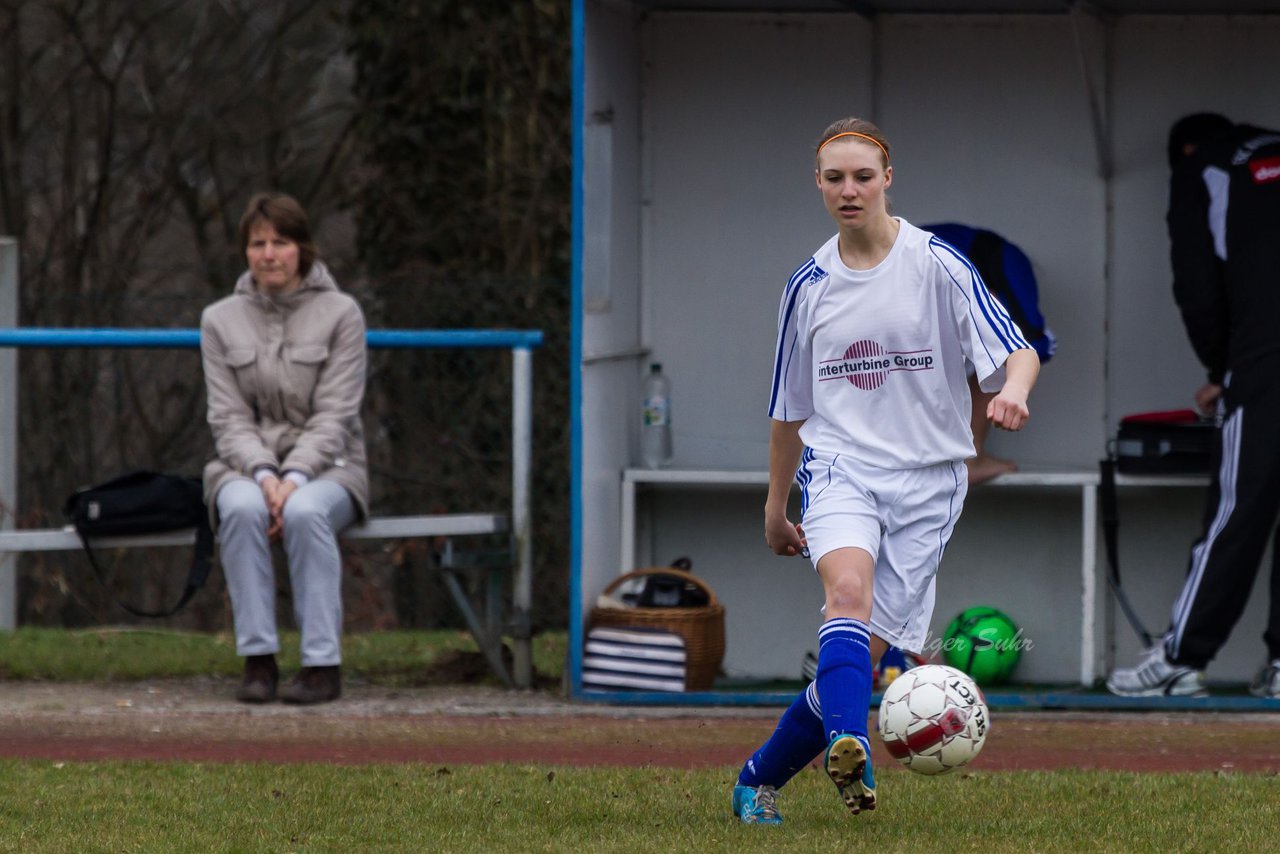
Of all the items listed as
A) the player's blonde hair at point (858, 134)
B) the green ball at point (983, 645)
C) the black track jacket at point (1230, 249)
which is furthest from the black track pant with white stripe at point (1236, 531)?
the player's blonde hair at point (858, 134)

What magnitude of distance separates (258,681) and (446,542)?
2.79ft

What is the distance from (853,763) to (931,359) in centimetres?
108

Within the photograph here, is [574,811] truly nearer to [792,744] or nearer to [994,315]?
[792,744]

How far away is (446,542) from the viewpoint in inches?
293

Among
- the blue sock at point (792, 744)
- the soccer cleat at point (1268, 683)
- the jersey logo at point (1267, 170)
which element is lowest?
the soccer cleat at point (1268, 683)

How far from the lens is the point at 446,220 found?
465 inches

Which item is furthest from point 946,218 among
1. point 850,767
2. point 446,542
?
point 850,767

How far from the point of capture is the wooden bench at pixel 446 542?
24.2 ft

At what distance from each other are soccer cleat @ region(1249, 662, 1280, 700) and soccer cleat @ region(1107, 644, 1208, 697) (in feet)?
0.65

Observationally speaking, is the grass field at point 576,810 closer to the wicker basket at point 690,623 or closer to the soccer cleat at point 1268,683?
the wicker basket at point 690,623

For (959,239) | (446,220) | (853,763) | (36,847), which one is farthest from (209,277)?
(853,763)

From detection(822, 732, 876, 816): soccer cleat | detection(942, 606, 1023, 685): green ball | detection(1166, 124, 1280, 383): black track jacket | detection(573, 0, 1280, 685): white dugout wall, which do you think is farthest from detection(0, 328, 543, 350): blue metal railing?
detection(822, 732, 876, 816): soccer cleat

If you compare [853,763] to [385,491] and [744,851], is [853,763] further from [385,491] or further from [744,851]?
[385,491]

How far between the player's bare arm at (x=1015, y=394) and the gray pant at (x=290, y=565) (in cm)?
314
